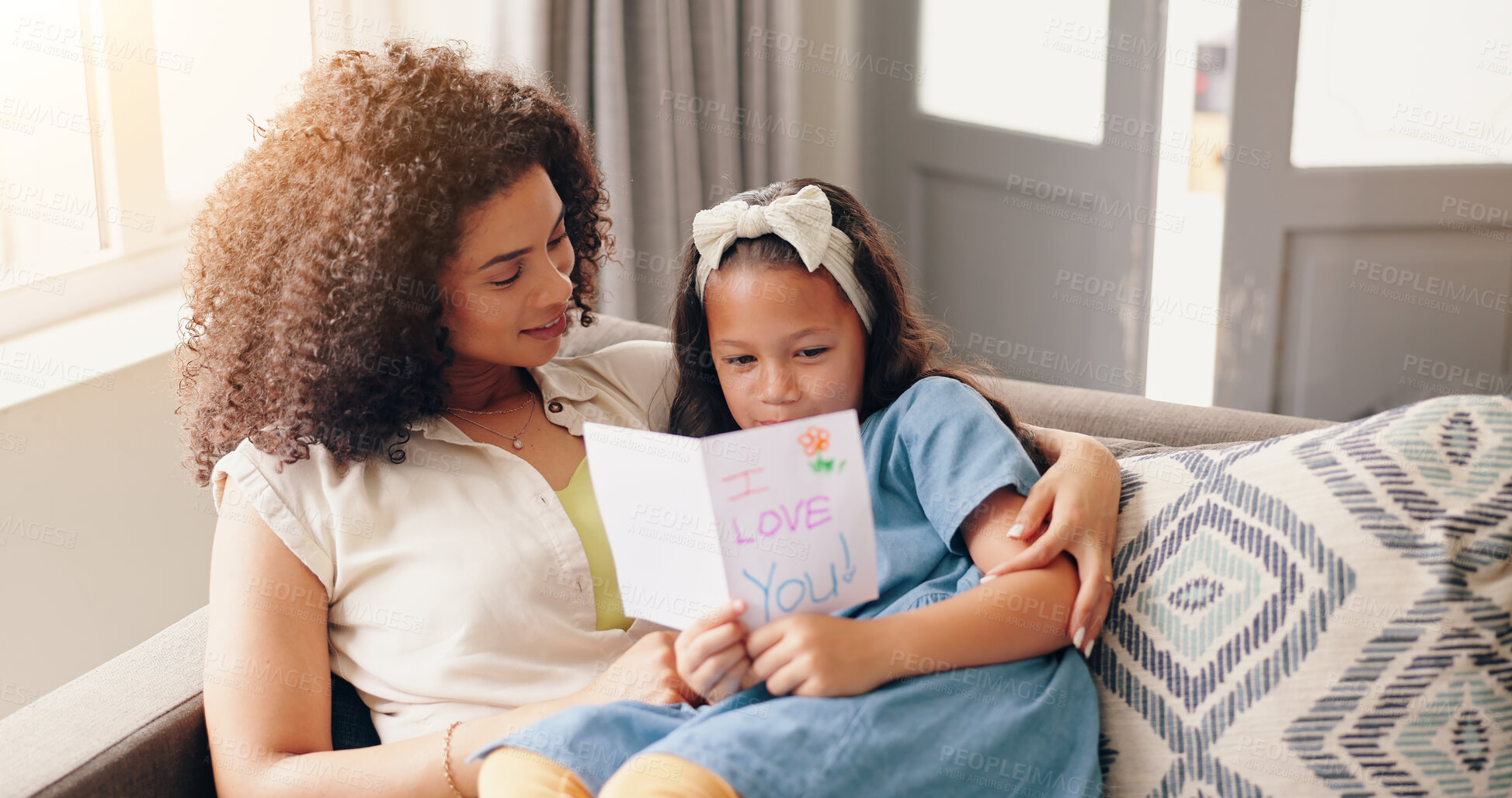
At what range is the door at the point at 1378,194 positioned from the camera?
2.57m

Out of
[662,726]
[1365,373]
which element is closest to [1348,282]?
[1365,373]

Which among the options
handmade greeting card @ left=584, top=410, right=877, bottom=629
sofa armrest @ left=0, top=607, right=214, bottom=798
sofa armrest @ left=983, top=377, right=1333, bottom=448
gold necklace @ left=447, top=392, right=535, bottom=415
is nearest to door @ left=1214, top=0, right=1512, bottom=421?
sofa armrest @ left=983, top=377, right=1333, bottom=448

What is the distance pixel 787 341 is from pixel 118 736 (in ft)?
2.54

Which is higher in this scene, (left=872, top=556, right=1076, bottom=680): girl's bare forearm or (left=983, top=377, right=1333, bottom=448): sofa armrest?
(left=983, top=377, right=1333, bottom=448): sofa armrest

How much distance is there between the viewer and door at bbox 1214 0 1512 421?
2.57 m

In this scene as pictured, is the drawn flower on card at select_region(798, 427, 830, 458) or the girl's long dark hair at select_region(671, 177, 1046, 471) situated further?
the girl's long dark hair at select_region(671, 177, 1046, 471)

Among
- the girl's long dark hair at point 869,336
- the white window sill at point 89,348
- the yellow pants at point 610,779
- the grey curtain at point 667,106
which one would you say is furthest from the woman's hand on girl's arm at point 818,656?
the grey curtain at point 667,106

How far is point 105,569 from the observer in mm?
1854

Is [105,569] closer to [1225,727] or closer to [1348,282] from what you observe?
[1225,727]

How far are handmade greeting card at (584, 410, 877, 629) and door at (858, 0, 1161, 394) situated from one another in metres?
2.12

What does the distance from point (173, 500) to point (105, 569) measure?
0.16 metres

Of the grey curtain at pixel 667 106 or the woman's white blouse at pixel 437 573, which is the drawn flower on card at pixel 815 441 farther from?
the grey curtain at pixel 667 106

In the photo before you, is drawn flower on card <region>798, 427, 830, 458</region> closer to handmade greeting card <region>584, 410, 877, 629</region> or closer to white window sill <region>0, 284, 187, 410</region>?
handmade greeting card <region>584, 410, 877, 629</region>

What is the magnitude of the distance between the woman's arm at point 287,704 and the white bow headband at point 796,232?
441 millimetres
